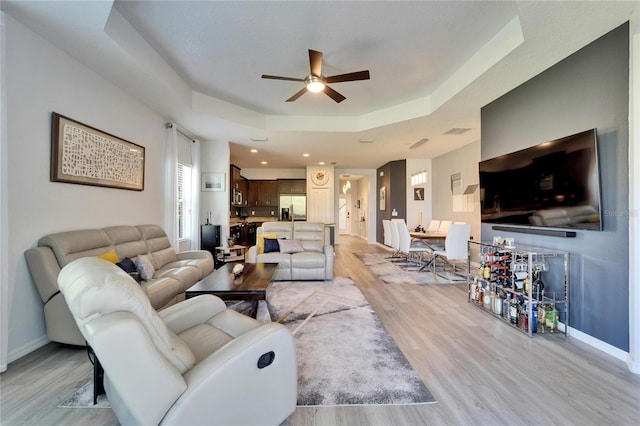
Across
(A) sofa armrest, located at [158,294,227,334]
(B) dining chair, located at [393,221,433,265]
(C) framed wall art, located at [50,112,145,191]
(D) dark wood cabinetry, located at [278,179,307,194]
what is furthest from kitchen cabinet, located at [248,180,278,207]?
(A) sofa armrest, located at [158,294,227,334]

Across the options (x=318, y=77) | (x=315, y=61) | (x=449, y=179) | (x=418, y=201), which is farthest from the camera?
(x=418, y=201)

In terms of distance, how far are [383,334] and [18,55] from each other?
13.1 ft

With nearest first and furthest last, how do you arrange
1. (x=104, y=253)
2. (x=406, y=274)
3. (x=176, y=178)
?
(x=104, y=253) < (x=176, y=178) < (x=406, y=274)

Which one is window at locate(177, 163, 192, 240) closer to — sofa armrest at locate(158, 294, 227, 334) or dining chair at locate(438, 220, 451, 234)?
sofa armrest at locate(158, 294, 227, 334)

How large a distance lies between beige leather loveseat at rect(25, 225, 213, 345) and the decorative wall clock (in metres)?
5.51

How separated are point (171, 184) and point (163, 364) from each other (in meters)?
4.11

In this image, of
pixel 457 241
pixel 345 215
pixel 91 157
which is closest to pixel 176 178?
pixel 91 157

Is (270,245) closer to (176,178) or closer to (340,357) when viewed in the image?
(176,178)

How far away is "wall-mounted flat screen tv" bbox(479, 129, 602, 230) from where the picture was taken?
2326mm

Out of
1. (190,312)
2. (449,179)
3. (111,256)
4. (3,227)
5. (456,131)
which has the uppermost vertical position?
(456,131)

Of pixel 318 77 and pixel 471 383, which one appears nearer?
pixel 471 383

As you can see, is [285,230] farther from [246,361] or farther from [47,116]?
[246,361]

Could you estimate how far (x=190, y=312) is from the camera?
71.3 inches

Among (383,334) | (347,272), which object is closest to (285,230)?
(347,272)
